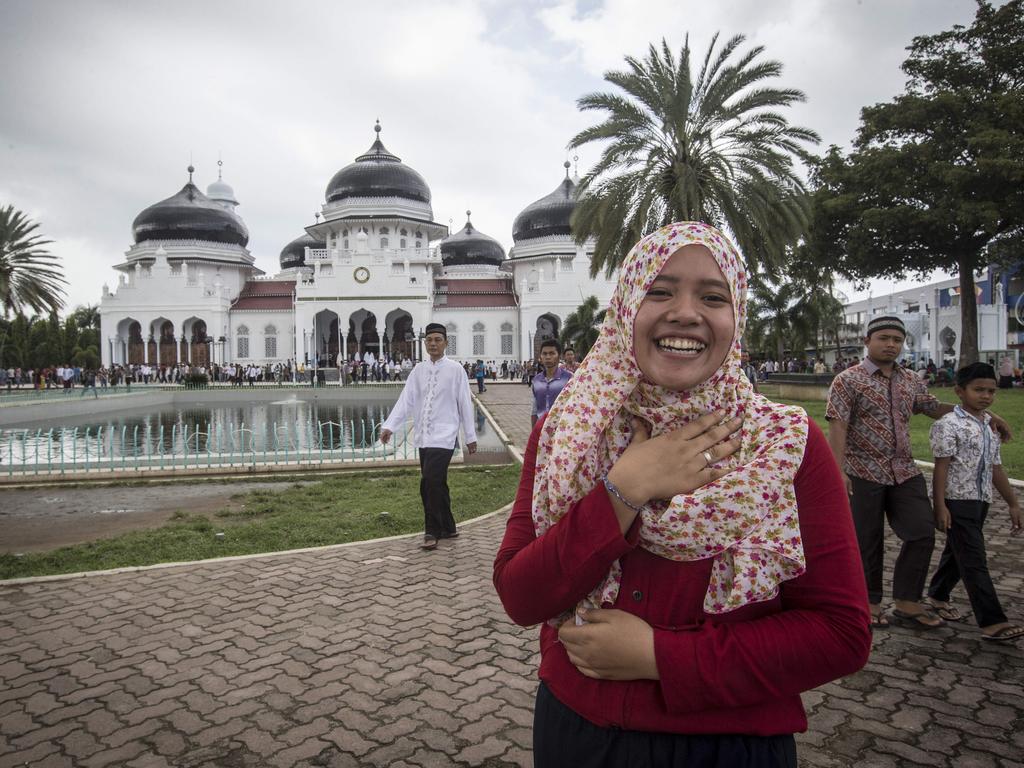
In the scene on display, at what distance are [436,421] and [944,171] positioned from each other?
2045 cm

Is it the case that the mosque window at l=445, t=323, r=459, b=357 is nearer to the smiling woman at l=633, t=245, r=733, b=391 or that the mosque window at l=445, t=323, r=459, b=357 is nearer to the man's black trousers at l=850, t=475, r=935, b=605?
the man's black trousers at l=850, t=475, r=935, b=605

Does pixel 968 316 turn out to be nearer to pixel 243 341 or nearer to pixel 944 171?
pixel 944 171

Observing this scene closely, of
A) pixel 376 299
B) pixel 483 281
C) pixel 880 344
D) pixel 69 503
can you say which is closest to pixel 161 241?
pixel 376 299

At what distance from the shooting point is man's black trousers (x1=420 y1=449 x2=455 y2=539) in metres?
5.84

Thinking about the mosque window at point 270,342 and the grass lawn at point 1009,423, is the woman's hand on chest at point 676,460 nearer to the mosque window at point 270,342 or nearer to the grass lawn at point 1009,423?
the grass lawn at point 1009,423

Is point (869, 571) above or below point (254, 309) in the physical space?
below

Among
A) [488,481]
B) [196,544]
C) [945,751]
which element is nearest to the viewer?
[945,751]

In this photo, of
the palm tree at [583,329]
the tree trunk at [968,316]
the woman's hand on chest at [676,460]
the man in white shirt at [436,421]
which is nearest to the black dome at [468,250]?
the palm tree at [583,329]

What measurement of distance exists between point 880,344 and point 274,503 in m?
6.41

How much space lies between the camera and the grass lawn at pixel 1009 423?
359 inches

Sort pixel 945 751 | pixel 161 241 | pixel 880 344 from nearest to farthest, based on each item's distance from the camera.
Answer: pixel 945 751 → pixel 880 344 → pixel 161 241

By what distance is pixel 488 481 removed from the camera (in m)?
9.07

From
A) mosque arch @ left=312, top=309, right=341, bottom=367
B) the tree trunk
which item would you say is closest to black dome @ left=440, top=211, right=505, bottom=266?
mosque arch @ left=312, top=309, right=341, bottom=367

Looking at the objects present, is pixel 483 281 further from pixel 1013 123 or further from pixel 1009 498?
pixel 1009 498
